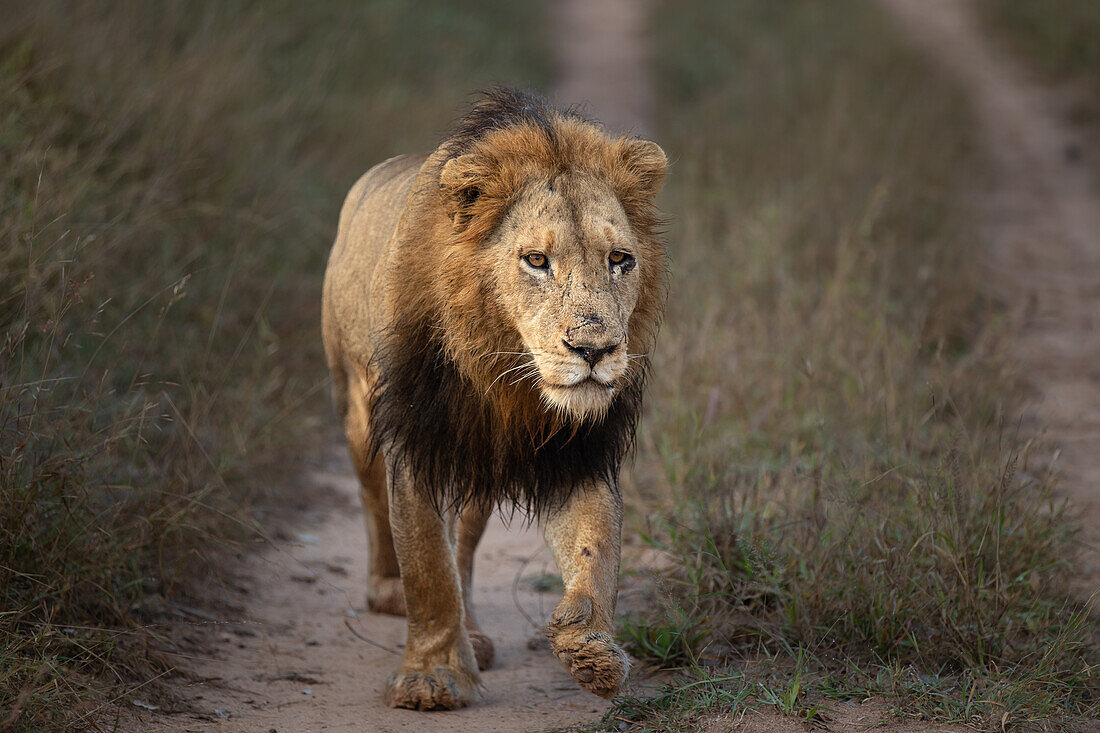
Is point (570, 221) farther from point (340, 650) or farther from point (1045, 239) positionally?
point (1045, 239)

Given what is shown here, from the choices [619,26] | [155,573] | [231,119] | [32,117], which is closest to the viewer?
[155,573]

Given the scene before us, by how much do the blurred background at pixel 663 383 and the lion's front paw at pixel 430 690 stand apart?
457 mm

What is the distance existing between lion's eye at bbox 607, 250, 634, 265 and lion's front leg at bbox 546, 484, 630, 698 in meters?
0.71

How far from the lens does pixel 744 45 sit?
59.3 feet

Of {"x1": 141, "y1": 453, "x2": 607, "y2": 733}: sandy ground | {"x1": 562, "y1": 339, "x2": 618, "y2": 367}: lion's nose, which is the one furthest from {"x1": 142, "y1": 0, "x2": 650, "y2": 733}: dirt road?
A: {"x1": 562, "y1": 339, "x2": 618, "y2": 367}: lion's nose

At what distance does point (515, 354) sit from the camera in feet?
10.2

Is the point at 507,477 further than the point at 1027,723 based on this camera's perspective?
Yes

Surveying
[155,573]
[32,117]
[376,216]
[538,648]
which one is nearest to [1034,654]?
[538,648]

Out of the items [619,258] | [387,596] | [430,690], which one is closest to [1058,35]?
[387,596]

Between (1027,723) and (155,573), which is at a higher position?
(1027,723)

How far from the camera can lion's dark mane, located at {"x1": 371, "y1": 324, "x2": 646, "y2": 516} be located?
3.32 m

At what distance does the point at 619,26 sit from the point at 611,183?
20063 mm

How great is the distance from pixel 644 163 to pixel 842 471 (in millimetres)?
1567

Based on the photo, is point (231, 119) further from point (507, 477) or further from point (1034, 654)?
point (1034, 654)
